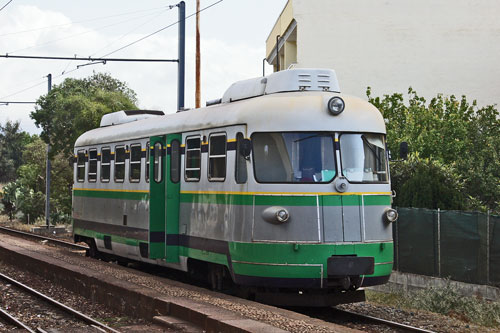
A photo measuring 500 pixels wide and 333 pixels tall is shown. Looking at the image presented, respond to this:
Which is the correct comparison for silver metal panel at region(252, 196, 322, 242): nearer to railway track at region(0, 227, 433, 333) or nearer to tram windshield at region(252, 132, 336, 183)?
tram windshield at region(252, 132, 336, 183)

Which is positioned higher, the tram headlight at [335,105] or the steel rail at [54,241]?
the tram headlight at [335,105]

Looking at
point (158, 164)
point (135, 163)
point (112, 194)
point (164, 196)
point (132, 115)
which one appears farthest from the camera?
point (132, 115)

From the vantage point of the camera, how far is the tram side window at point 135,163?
1755 centimetres

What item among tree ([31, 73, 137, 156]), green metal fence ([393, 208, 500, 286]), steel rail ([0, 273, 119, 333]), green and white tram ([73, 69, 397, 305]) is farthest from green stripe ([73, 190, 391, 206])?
tree ([31, 73, 137, 156])

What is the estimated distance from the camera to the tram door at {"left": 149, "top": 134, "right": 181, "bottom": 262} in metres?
15.7

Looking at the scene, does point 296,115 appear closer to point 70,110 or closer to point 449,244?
point 449,244

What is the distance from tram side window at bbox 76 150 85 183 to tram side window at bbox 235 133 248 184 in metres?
9.11

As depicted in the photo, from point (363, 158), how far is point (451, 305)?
3.85 metres

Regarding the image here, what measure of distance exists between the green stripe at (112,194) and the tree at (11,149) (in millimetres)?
93192

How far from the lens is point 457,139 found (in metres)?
34.4

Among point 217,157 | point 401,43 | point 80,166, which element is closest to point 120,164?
point 80,166

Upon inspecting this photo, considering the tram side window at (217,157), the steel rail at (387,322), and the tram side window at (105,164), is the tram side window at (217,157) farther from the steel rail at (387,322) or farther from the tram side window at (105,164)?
the tram side window at (105,164)

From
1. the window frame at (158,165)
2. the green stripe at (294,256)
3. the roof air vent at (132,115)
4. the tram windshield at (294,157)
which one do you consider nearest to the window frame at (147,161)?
the window frame at (158,165)

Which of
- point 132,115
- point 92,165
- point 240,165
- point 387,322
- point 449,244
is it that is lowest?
point 387,322
